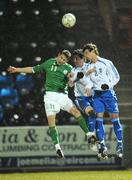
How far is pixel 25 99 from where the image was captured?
54.6 ft

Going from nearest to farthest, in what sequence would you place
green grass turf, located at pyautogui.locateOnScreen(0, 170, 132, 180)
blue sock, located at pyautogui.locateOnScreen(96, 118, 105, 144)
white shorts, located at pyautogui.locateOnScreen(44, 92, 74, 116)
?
1. blue sock, located at pyautogui.locateOnScreen(96, 118, 105, 144)
2. white shorts, located at pyautogui.locateOnScreen(44, 92, 74, 116)
3. green grass turf, located at pyautogui.locateOnScreen(0, 170, 132, 180)

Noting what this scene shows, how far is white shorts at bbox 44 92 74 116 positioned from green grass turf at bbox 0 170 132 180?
6.76ft

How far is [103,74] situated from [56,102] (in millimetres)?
966

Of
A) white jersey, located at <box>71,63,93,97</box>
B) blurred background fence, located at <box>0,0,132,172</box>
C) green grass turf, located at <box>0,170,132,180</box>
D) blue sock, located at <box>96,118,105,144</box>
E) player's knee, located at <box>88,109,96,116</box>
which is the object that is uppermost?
blurred background fence, located at <box>0,0,132,172</box>

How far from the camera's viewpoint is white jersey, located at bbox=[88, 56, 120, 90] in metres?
10.9

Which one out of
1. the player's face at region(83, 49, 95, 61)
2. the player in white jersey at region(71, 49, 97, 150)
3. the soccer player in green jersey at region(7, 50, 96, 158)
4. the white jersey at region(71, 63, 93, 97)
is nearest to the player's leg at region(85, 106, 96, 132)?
the player in white jersey at region(71, 49, 97, 150)

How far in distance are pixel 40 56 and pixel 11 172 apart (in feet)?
9.51

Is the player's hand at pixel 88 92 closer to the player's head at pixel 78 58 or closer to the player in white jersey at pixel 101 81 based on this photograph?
the player in white jersey at pixel 101 81

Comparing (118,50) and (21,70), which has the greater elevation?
(118,50)

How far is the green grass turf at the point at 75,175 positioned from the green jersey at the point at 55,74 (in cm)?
234

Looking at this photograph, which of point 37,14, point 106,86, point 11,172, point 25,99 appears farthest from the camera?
point 37,14

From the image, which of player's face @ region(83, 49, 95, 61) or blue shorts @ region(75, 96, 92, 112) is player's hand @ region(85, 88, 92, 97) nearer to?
blue shorts @ region(75, 96, 92, 112)

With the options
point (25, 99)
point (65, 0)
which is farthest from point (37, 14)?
point (25, 99)

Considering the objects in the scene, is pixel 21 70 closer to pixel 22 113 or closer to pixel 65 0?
pixel 22 113
